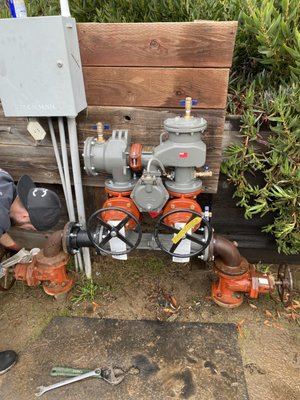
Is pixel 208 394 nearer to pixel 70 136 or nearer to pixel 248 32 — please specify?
pixel 70 136

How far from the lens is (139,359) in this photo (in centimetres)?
179

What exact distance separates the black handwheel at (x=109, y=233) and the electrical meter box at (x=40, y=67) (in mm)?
566

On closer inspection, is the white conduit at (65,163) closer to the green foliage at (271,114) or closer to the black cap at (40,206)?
the black cap at (40,206)

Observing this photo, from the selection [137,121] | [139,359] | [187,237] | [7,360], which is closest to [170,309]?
[139,359]

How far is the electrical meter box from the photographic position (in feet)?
4.84

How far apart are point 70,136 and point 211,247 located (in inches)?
41.2

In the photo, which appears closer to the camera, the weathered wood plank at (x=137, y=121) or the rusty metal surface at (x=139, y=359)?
the rusty metal surface at (x=139, y=359)

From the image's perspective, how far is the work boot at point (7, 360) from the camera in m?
1.78

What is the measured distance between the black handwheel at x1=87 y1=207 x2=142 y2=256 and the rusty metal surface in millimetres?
559

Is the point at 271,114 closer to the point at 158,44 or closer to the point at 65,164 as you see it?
the point at 158,44

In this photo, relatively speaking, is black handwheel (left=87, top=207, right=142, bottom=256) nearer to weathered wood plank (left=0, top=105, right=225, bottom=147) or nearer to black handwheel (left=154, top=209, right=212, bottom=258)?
black handwheel (left=154, top=209, right=212, bottom=258)

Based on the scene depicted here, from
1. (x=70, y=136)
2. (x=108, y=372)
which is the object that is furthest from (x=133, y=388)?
(x=70, y=136)

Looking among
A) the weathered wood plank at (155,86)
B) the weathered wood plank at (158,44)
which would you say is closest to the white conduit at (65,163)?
the weathered wood plank at (155,86)

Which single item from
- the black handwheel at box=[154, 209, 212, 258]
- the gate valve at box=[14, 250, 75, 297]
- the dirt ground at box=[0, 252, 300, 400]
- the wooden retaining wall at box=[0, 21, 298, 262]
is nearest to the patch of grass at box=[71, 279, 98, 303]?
the dirt ground at box=[0, 252, 300, 400]
